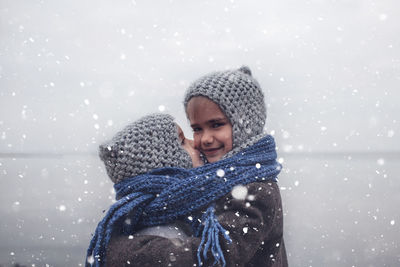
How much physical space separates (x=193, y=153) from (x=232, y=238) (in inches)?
18.9

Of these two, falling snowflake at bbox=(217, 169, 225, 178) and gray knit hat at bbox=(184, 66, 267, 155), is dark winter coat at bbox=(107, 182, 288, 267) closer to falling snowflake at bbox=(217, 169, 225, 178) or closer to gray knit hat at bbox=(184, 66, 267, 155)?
falling snowflake at bbox=(217, 169, 225, 178)

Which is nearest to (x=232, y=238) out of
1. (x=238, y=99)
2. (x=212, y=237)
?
(x=212, y=237)

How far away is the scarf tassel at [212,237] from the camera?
1.49 meters

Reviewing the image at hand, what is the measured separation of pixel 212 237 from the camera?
4.92ft

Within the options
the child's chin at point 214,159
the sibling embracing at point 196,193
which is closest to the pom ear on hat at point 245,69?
the sibling embracing at point 196,193

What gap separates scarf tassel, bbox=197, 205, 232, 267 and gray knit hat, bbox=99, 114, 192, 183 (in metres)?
0.30

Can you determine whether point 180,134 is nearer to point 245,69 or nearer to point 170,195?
point 170,195

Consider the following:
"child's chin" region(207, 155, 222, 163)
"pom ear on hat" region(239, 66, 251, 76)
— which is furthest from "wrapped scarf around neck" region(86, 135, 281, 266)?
"pom ear on hat" region(239, 66, 251, 76)

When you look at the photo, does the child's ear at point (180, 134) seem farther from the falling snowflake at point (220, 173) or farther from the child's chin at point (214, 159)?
the falling snowflake at point (220, 173)

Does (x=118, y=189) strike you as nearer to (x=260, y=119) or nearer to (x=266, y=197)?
(x=266, y=197)

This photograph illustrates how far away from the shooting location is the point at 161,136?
1.78 meters

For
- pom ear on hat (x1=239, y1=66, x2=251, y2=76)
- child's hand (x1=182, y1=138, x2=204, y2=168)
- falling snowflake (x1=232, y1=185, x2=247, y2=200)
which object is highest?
pom ear on hat (x1=239, y1=66, x2=251, y2=76)

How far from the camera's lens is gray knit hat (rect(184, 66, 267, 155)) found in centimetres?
188

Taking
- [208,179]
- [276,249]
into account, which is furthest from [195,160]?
[276,249]
